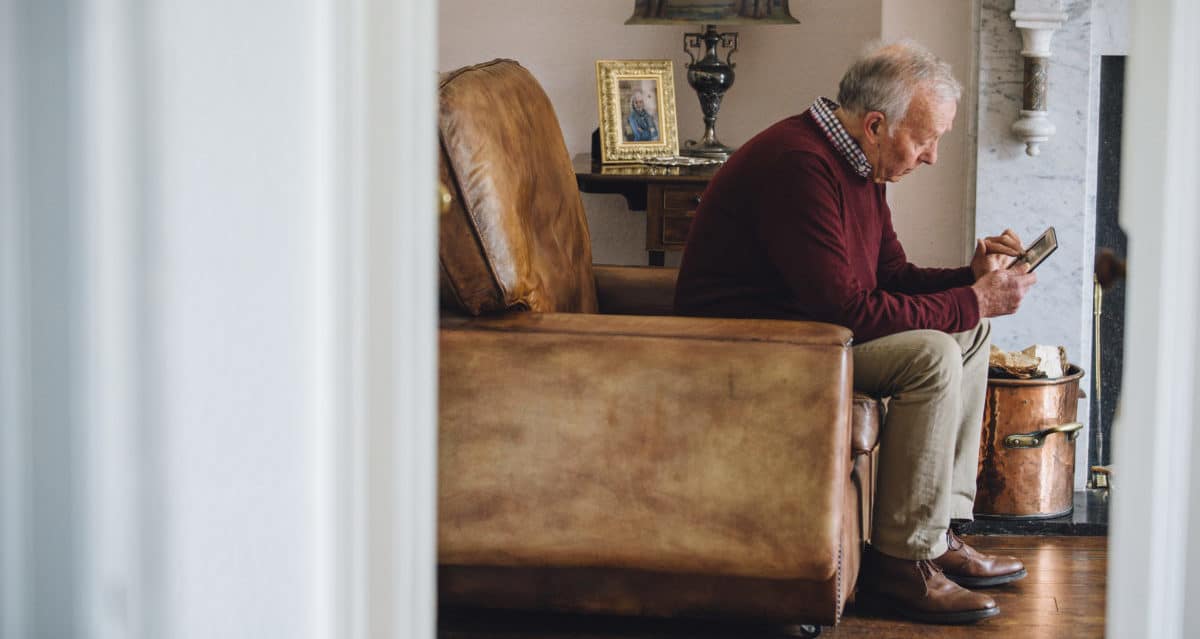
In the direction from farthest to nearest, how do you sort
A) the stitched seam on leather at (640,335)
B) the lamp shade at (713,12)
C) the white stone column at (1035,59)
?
the lamp shade at (713,12), the white stone column at (1035,59), the stitched seam on leather at (640,335)

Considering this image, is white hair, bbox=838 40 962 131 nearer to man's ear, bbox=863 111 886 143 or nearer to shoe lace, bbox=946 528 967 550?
man's ear, bbox=863 111 886 143

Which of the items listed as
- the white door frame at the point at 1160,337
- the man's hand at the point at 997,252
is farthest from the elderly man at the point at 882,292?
the white door frame at the point at 1160,337

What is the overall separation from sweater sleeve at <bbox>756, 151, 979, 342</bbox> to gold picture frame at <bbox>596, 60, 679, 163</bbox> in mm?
1545

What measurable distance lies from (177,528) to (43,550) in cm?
13

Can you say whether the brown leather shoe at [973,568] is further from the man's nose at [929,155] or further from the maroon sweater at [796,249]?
the man's nose at [929,155]

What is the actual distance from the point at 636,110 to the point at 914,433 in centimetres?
183

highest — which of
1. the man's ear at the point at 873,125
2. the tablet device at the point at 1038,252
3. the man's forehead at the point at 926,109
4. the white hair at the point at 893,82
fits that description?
the white hair at the point at 893,82

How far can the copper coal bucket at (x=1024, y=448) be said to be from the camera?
10.0ft

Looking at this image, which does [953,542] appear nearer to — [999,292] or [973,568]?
[973,568]

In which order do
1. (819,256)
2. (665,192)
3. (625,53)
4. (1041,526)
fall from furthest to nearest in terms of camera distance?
1. (625,53)
2. (665,192)
3. (1041,526)
4. (819,256)

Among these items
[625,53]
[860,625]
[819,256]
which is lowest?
[860,625]

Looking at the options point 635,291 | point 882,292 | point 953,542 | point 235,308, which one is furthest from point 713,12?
point 235,308

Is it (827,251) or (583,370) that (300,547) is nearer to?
(583,370)

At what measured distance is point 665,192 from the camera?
3.77 meters
